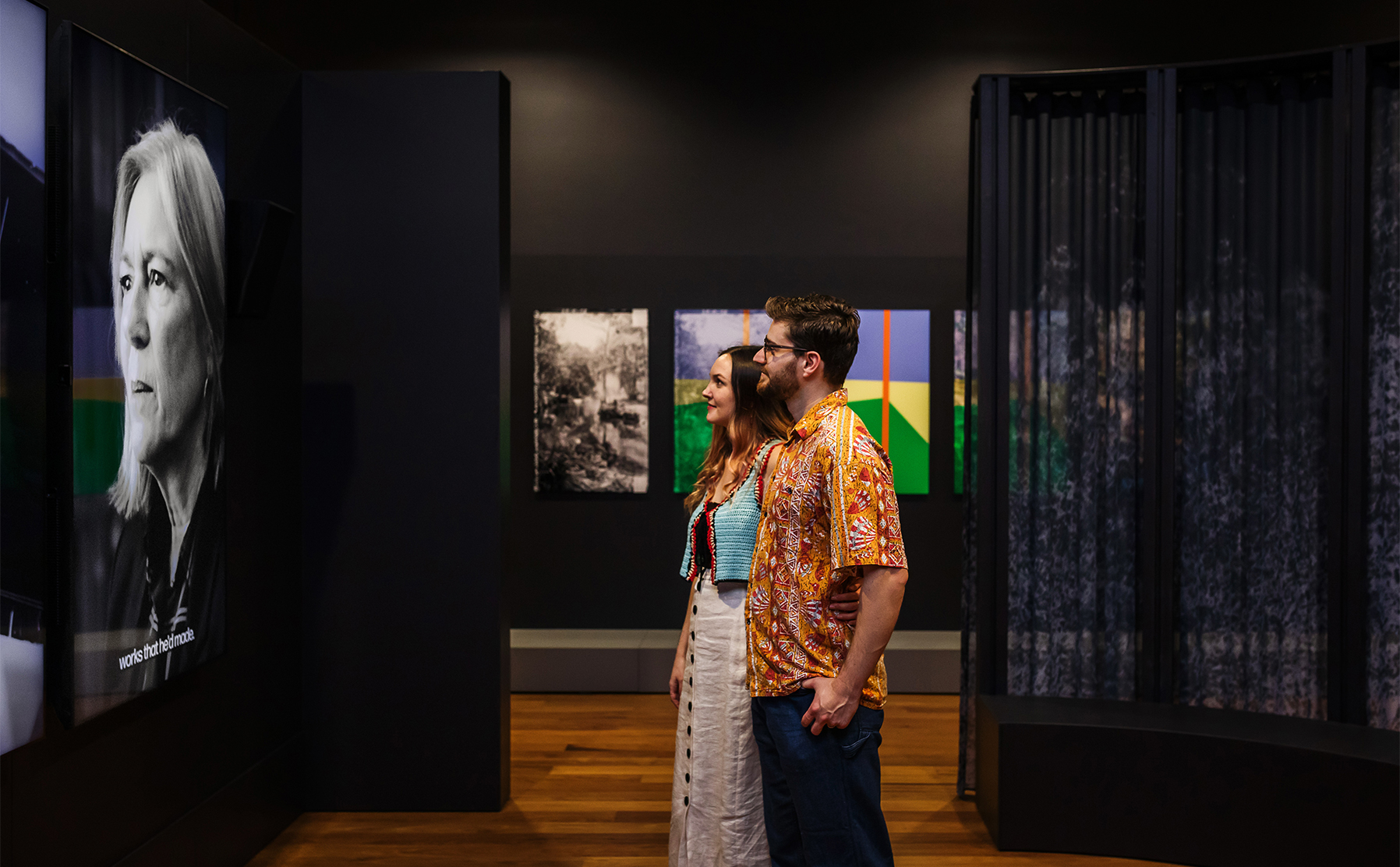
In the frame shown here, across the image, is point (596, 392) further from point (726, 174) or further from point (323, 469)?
point (323, 469)

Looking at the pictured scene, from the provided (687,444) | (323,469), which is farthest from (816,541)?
(687,444)

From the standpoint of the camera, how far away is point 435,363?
3.62 metres

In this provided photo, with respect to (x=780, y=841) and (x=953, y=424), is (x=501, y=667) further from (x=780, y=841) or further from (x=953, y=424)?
(x=953, y=424)

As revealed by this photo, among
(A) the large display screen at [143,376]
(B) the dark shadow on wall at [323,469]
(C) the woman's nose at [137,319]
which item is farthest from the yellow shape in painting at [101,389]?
(B) the dark shadow on wall at [323,469]

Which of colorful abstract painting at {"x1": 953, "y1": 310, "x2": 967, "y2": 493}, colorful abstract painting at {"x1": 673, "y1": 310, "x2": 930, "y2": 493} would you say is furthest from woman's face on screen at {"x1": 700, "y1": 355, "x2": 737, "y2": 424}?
colorful abstract painting at {"x1": 953, "y1": 310, "x2": 967, "y2": 493}

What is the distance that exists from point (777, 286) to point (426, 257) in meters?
2.68

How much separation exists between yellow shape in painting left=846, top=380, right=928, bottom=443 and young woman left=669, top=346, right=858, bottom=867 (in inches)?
123

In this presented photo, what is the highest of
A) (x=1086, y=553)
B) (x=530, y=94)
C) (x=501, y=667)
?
(x=530, y=94)

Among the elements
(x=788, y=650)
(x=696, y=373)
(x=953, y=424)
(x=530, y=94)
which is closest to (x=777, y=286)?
(x=696, y=373)

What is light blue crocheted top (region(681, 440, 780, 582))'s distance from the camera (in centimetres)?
255

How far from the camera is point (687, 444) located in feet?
19.0

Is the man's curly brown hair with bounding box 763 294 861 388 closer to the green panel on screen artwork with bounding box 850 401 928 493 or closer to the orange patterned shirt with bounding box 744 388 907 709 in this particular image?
the orange patterned shirt with bounding box 744 388 907 709

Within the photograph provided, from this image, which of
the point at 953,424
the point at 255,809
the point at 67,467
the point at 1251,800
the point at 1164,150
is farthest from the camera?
the point at 953,424

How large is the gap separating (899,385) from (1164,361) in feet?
7.58
